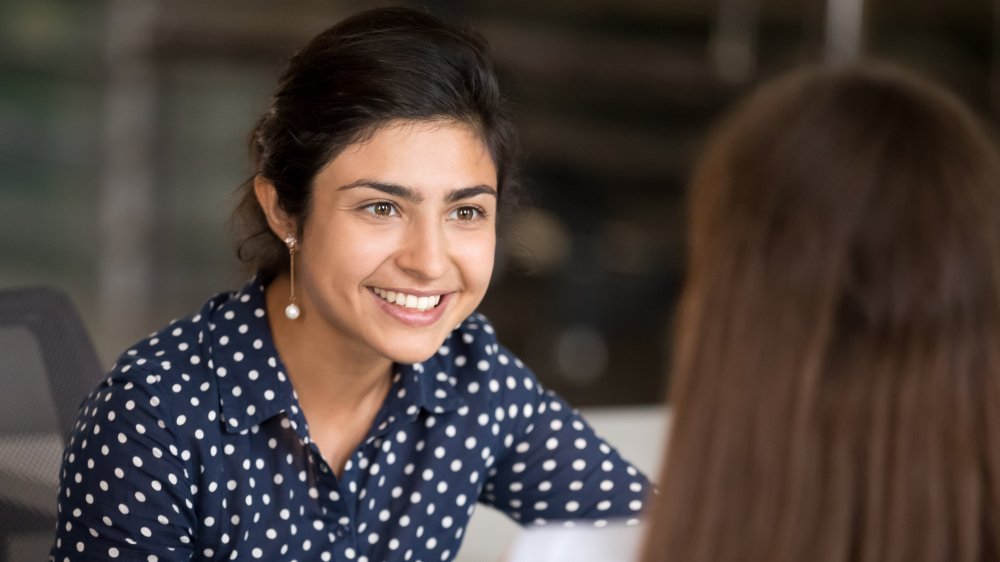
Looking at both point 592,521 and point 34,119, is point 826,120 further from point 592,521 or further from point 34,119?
point 34,119

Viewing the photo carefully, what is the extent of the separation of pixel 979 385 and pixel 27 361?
46.9 inches

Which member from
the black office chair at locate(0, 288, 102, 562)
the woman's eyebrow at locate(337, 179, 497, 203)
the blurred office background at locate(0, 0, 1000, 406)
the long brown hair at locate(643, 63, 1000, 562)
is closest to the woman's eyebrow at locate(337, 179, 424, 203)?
the woman's eyebrow at locate(337, 179, 497, 203)

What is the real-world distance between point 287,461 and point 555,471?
1.27 feet

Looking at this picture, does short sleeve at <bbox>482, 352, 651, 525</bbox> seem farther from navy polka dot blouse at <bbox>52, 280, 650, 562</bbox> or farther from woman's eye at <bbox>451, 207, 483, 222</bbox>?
woman's eye at <bbox>451, 207, 483, 222</bbox>

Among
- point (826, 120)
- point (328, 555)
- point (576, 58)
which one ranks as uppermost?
point (576, 58)

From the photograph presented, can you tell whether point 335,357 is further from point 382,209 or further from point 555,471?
point 555,471

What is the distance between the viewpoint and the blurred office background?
5.32 metres

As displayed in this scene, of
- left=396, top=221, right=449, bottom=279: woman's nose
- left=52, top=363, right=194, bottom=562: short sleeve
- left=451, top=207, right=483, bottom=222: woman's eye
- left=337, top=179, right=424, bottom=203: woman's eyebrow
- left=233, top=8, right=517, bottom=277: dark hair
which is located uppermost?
left=233, top=8, right=517, bottom=277: dark hair

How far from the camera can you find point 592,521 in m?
1.66

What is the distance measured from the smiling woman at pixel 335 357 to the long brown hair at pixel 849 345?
2.24 feet

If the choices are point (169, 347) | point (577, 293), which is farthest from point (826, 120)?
point (577, 293)

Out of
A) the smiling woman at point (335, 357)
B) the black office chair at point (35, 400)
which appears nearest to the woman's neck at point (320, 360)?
the smiling woman at point (335, 357)

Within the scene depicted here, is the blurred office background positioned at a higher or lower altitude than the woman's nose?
higher

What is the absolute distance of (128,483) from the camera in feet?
4.36
